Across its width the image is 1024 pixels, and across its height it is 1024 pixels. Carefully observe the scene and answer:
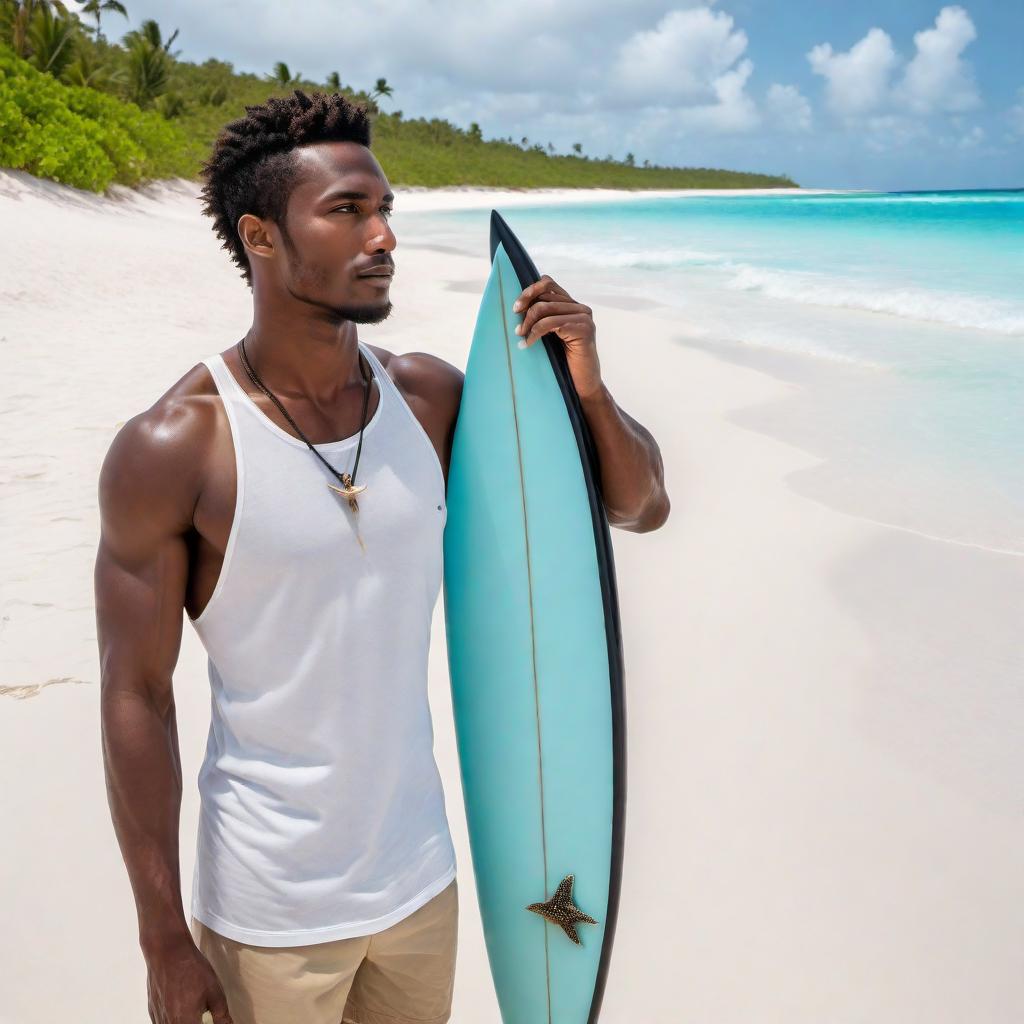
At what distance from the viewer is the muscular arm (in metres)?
1.13

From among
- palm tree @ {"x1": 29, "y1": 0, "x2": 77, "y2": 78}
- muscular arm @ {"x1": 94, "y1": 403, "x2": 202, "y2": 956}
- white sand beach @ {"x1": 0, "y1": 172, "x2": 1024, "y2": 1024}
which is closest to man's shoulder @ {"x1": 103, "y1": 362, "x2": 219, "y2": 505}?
muscular arm @ {"x1": 94, "y1": 403, "x2": 202, "y2": 956}

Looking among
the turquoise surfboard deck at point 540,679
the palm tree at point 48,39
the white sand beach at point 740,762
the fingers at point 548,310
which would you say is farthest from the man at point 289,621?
the palm tree at point 48,39

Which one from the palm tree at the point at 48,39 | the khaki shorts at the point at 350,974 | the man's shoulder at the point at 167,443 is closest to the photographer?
the man's shoulder at the point at 167,443

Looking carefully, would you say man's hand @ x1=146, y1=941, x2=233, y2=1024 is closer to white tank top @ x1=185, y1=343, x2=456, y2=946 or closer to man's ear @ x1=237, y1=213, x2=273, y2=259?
white tank top @ x1=185, y1=343, x2=456, y2=946

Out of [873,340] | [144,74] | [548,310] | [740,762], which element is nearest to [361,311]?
[548,310]

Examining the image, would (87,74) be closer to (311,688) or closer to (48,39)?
(48,39)

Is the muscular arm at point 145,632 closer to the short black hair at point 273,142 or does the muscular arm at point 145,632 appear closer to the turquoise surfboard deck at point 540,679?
the short black hair at point 273,142

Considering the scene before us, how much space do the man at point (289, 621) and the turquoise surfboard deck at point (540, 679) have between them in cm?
39

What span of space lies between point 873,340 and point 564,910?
909 centimetres

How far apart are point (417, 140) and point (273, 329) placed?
54.3 meters

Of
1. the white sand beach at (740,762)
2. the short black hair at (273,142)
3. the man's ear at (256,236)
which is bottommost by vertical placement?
the white sand beach at (740,762)

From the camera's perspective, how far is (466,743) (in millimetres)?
1798

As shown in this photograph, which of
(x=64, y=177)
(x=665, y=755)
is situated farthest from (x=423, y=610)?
(x=64, y=177)

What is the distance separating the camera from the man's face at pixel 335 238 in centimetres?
123
